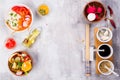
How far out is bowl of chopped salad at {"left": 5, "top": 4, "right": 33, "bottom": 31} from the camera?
5.54ft

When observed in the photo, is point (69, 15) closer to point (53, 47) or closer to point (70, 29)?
point (70, 29)

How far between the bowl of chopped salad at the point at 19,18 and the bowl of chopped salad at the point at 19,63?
0.46 feet

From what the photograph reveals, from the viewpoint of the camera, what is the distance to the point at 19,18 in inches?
66.8

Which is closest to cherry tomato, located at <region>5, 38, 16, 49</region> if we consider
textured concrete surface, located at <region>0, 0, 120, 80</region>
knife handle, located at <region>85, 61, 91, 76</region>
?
textured concrete surface, located at <region>0, 0, 120, 80</region>

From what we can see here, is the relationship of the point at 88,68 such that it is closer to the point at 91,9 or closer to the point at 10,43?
Answer: the point at 91,9

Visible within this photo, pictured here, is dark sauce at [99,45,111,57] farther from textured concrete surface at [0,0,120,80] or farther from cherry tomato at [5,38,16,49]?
cherry tomato at [5,38,16,49]

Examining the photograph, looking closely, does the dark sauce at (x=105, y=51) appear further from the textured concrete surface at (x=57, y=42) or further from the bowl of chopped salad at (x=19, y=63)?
the bowl of chopped salad at (x=19, y=63)

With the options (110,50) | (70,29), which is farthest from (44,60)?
(110,50)

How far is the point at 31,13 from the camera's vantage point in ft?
5.55

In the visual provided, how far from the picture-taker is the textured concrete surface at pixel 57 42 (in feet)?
5.62

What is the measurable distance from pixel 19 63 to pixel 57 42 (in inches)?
9.2

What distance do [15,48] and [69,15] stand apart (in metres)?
0.34

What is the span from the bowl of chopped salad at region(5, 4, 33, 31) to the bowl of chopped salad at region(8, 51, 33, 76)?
5.5 inches

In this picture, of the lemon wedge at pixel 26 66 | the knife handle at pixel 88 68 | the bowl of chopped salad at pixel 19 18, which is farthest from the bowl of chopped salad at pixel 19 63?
the knife handle at pixel 88 68
